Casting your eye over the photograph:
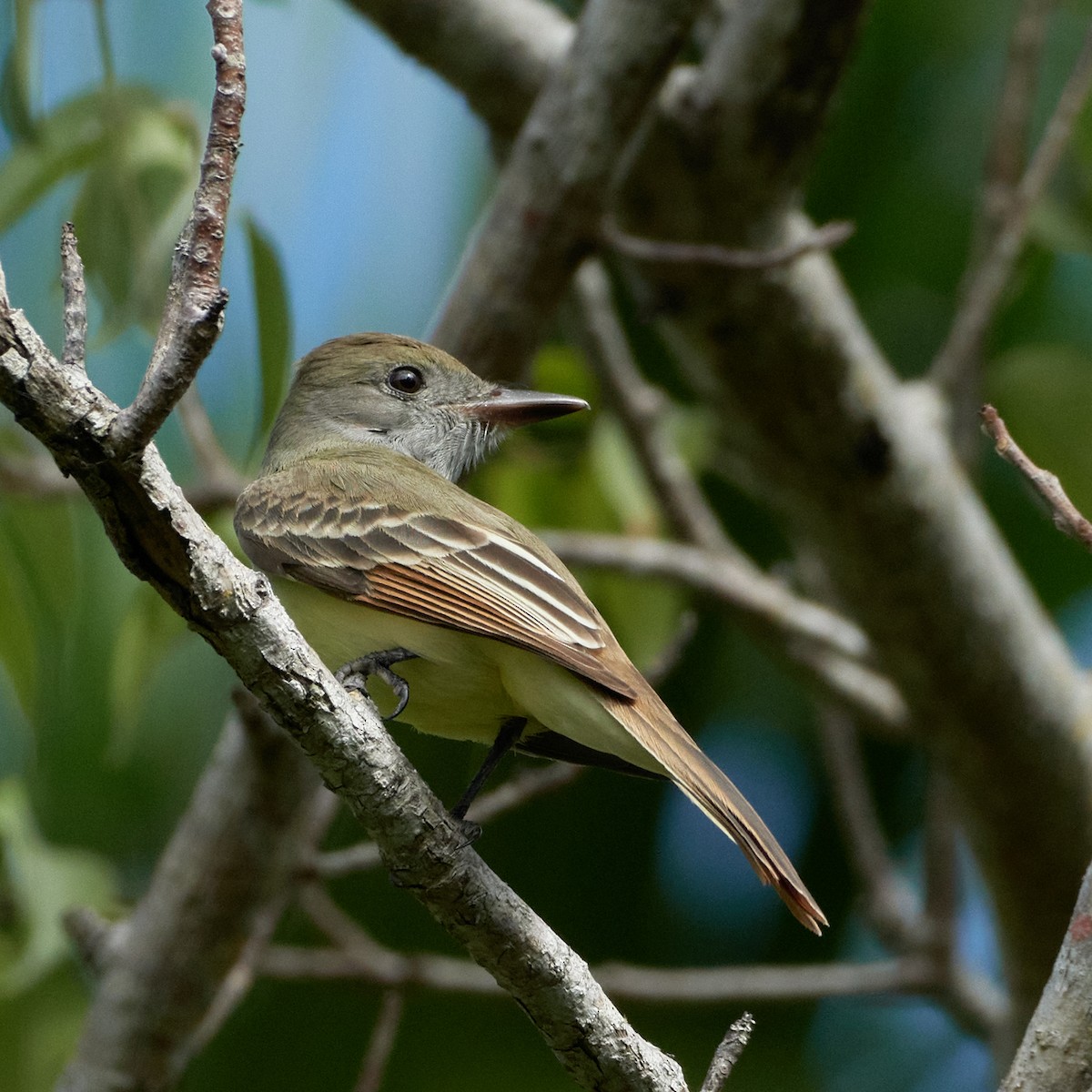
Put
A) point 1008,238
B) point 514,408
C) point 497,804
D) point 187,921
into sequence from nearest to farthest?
point 514,408 → point 497,804 → point 187,921 → point 1008,238

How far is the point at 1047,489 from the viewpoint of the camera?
230 cm

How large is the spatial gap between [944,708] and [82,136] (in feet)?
10.7

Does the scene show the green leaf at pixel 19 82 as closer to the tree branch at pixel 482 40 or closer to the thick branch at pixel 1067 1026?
the tree branch at pixel 482 40

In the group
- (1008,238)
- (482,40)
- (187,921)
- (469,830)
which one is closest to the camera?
(469,830)

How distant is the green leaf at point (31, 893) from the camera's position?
159 inches

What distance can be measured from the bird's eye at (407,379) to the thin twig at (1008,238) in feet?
6.27

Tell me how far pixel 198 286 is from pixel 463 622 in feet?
3.92

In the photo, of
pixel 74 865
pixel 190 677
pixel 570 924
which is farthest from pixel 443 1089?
pixel 74 865

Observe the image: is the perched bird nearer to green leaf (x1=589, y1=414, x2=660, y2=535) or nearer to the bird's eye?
the bird's eye

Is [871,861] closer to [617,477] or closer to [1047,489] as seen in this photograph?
[617,477]

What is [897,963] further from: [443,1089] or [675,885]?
[443,1089]

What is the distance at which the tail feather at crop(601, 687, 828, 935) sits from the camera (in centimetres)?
258

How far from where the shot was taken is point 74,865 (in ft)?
14.4

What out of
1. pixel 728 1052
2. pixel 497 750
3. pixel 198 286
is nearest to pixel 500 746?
pixel 497 750
